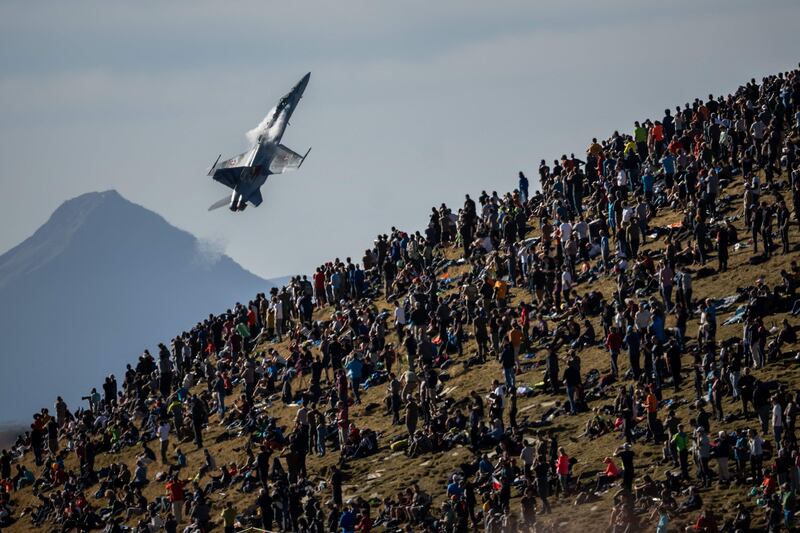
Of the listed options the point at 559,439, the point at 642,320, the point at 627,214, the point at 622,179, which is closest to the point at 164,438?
the point at 559,439

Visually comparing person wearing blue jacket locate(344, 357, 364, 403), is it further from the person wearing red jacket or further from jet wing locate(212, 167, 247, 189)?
jet wing locate(212, 167, 247, 189)

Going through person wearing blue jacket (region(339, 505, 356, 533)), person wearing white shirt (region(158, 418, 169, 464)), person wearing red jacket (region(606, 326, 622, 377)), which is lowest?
person wearing blue jacket (region(339, 505, 356, 533))

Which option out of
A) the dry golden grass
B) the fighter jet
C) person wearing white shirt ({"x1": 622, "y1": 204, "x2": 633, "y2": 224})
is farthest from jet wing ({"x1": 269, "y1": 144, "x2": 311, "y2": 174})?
person wearing white shirt ({"x1": 622, "y1": 204, "x2": 633, "y2": 224})

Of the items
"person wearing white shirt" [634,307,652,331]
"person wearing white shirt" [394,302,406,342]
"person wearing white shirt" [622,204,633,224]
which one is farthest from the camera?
"person wearing white shirt" [394,302,406,342]

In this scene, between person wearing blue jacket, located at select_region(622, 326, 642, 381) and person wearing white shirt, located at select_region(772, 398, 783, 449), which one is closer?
person wearing white shirt, located at select_region(772, 398, 783, 449)

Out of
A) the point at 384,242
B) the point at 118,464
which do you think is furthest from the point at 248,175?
the point at 118,464

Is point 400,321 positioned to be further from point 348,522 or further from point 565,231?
point 348,522

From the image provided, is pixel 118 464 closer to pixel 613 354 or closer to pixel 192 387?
pixel 192 387
